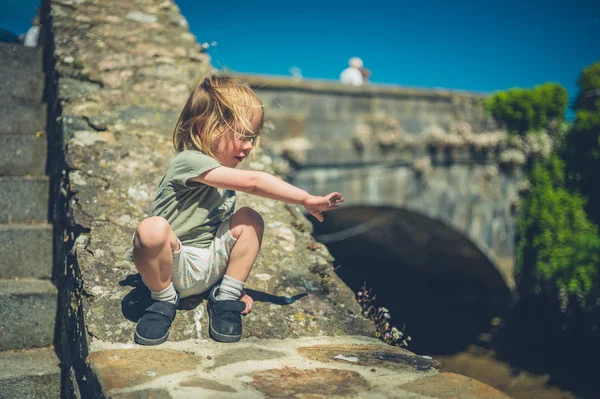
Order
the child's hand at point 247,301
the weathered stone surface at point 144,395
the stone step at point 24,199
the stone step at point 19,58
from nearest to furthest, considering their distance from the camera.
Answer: the weathered stone surface at point 144,395 < the child's hand at point 247,301 < the stone step at point 24,199 < the stone step at point 19,58

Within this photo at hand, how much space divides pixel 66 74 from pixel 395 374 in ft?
9.50

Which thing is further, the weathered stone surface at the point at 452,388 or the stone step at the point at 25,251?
the stone step at the point at 25,251

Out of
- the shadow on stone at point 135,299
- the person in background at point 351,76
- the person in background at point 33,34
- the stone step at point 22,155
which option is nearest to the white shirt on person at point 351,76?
the person in background at point 351,76

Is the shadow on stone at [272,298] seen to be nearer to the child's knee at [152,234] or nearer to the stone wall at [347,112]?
the child's knee at [152,234]

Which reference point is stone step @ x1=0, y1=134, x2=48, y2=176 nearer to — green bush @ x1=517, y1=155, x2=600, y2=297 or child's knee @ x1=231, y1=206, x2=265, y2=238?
child's knee @ x1=231, y1=206, x2=265, y2=238

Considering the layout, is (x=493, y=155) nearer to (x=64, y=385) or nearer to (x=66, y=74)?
(x=66, y=74)

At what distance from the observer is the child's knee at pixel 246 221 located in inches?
94.2

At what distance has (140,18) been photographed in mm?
4453

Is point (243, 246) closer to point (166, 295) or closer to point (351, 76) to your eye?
point (166, 295)

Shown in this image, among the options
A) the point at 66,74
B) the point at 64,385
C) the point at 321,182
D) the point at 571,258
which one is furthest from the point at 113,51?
the point at 571,258

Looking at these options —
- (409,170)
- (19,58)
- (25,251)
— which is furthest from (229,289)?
(409,170)

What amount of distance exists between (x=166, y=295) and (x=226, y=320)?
9.9 inches

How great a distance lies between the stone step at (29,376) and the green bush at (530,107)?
27.1 ft

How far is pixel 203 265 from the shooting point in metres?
2.38
